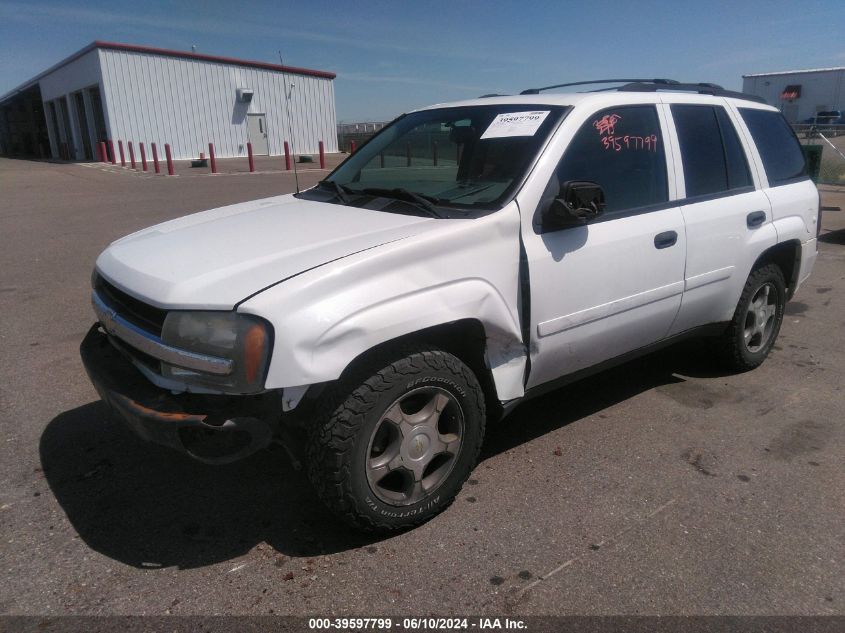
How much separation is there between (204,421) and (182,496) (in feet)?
3.04

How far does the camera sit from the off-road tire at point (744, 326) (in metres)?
4.15

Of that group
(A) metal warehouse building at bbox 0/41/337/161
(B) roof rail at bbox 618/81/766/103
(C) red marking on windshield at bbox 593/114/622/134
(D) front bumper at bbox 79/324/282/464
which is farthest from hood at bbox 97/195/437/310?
(A) metal warehouse building at bbox 0/41/337/161

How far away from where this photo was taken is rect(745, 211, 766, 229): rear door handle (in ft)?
13.0

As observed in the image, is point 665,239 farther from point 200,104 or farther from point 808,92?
point 808,92

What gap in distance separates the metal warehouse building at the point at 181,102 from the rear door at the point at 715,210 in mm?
27178

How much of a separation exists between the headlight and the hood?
0.05 m

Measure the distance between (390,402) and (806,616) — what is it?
1.66 meters

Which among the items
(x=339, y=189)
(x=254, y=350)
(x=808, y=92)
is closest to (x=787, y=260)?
(x=339, y=189)

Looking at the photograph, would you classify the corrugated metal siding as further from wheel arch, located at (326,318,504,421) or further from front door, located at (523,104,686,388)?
wheel arch, located at (326,318,504,421)

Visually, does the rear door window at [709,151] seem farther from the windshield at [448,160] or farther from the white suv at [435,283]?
the windshield at [448,160]

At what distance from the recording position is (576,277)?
303 cm

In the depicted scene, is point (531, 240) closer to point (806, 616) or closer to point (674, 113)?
point (674, 113)

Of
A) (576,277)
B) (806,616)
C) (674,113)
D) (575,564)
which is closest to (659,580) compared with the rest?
(575,564)

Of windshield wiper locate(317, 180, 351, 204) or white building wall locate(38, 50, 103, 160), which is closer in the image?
windshield wiper locate(317, 180, 351, 204)
